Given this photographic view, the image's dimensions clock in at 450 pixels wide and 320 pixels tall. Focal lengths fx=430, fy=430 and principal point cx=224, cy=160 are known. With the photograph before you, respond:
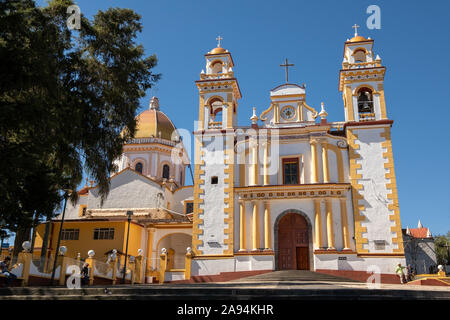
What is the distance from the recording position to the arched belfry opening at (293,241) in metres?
22.8

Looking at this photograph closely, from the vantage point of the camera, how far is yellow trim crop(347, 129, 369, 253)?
72.5ft

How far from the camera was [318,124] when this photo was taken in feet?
Answer: 80.7

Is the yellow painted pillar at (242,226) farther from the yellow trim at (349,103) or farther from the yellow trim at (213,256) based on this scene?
the yellow trim at (349,103)

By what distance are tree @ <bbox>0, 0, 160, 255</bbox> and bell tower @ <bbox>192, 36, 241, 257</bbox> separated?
7.12 metres

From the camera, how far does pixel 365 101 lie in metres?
25.1

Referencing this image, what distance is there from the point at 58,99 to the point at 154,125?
2749cm

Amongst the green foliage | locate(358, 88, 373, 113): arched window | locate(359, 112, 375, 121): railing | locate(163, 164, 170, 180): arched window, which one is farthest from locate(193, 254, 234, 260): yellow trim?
the green foliage

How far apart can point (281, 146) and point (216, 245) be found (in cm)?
676

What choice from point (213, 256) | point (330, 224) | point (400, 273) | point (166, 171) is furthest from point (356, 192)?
point (166, 171)

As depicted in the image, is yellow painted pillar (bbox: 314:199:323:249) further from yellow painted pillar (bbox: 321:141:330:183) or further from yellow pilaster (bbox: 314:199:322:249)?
yellow painted pillar (bbox: 321:141:330:183)

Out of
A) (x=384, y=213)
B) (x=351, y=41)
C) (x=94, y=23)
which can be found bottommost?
(x=384, y=213)

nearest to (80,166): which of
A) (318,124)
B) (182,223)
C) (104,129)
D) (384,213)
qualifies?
(104,129)

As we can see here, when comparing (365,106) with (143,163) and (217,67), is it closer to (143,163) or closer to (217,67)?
(217,67)
